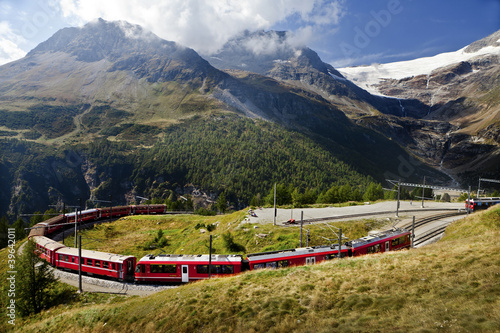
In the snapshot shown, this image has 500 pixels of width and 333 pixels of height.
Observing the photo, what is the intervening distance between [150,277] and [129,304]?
7.59m

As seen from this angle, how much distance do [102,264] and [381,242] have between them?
35.1 metres

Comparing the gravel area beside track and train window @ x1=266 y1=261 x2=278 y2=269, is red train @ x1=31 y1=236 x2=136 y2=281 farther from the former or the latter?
train window @ x1=266 y1=261 x2=278 y2=269

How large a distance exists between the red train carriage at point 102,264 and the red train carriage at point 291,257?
1541 cm

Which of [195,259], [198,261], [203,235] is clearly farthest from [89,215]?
[198,261]

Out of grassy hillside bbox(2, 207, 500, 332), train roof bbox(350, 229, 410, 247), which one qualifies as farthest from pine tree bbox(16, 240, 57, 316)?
train roof bbox(350, 229, 410, 247)

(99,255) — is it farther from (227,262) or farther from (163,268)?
(227,262)

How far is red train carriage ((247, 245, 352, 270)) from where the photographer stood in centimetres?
2667

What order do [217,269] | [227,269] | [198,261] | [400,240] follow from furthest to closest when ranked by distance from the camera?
[400,240], [198,261], [217,269], [227,269]

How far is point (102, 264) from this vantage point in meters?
30.4

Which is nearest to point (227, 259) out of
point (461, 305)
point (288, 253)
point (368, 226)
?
point (288, 253)

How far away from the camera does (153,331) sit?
15.6 m

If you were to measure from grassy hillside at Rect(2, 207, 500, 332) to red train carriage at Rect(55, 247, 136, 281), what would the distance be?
7.63 meters

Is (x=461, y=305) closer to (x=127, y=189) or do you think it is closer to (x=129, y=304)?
(x=129, y=304)

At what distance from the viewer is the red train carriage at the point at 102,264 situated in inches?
1166
